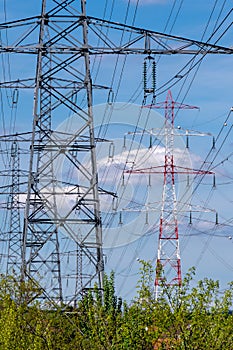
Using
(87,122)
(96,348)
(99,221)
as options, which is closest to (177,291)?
(96,348)

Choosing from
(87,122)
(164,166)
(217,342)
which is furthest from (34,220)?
(164,166)

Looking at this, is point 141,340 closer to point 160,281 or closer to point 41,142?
point 160,281

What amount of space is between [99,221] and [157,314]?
34.1 ft

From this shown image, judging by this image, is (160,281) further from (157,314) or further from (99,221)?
(99,221)

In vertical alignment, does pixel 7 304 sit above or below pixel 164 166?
below

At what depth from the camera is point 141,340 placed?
2445 cm

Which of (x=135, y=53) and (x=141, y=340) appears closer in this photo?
(x=141, y=340)

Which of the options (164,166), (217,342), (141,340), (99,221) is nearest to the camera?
(217,342)

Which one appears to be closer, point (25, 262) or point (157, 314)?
point (157, 314)

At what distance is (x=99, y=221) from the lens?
33562mm

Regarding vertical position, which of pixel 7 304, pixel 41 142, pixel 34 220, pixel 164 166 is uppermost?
pixel 164 166

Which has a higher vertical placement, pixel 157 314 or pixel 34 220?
pixel 34 220

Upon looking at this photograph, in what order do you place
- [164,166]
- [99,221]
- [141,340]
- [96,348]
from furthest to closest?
[164,166]
[99,221]
[96,348]
[141,340]

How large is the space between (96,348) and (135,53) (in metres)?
11.8
